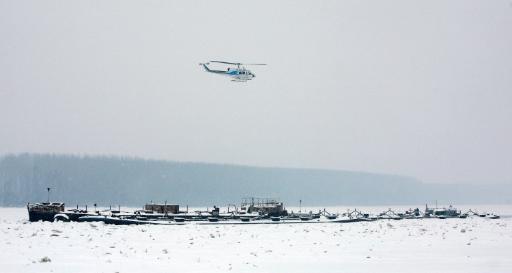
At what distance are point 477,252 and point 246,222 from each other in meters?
36.8

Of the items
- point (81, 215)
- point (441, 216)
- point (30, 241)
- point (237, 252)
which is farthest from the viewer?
point (441, 216)

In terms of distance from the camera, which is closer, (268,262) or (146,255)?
(268,262)

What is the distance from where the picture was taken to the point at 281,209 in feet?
257

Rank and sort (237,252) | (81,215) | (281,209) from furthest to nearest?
(281,209)
(81,215)
(237,252)

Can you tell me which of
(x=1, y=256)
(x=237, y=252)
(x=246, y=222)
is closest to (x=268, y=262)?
(x=237, y=252)

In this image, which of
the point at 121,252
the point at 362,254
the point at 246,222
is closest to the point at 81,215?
the point at 246,222

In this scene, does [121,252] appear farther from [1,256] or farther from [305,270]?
[305,270]

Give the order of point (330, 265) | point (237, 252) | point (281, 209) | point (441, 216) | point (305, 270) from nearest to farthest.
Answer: point (305, 270) → point (330, 265) → point (237, 252) → point (281, 209) → point (441, 216)

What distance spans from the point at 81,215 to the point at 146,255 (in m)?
38.5

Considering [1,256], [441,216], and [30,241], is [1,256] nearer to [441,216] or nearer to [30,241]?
[30,241]

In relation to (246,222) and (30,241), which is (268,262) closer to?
(30,241)

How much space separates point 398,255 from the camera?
2775cm

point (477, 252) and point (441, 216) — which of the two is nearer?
point (477, 252)

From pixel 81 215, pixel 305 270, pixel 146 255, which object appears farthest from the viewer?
pixel 81 215
